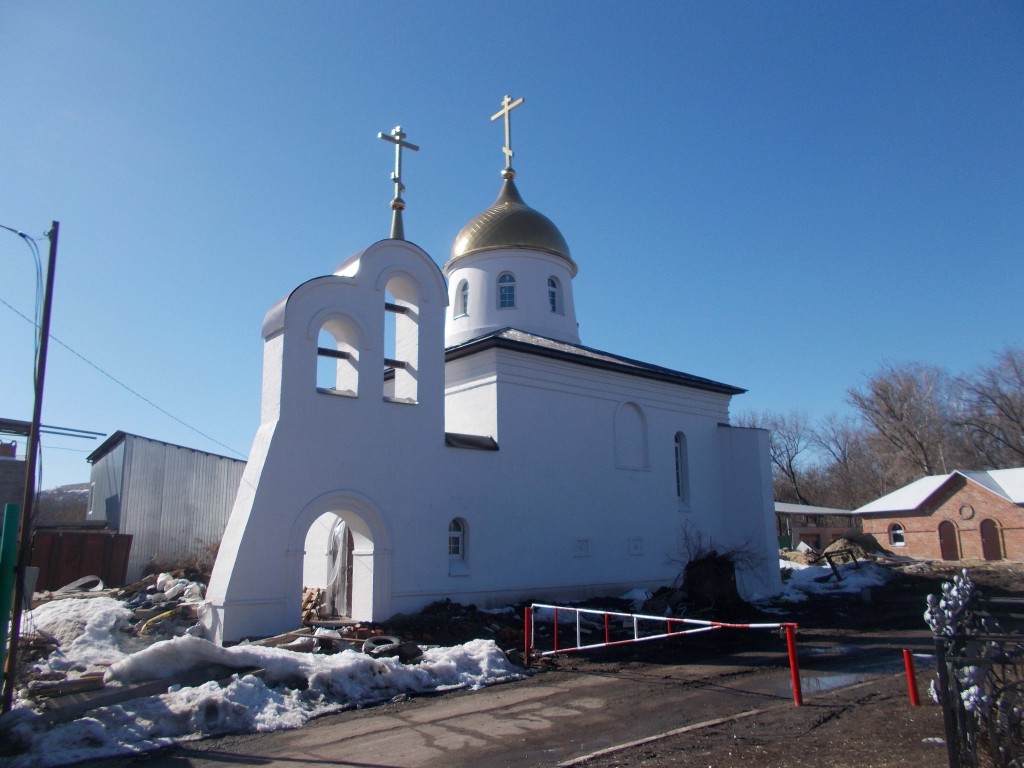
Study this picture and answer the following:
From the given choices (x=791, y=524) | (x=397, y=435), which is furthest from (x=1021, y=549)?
(x=397, y=435)

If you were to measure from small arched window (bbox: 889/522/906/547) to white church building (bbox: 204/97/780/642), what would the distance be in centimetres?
1929

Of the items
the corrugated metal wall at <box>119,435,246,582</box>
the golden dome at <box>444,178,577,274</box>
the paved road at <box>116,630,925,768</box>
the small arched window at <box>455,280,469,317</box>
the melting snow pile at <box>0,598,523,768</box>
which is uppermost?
the golden dome at <box>444,178,577,274</box>

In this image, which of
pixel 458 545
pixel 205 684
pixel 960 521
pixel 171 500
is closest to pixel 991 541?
pixel 960 521

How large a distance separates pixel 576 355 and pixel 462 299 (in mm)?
5555

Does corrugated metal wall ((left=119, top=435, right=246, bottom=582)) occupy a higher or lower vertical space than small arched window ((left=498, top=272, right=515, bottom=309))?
lower

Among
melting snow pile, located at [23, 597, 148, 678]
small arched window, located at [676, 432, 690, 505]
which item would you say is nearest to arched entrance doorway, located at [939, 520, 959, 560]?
small arched window, located at [676, 432, 690, 505]

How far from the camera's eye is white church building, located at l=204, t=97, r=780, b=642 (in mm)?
13867

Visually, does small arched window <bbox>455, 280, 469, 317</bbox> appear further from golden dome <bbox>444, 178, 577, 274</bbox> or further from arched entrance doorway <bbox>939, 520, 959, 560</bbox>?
arched entrance doorway <bbox>939, 520, 959, 560</bbox>

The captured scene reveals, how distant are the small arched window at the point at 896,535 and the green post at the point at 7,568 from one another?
1504 inches

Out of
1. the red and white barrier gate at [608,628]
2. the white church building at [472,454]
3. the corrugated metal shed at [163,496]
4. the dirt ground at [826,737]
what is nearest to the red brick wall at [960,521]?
the white church building at [472,454]

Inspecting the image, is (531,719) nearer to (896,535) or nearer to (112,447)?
(112,447)

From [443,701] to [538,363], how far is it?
1008 centimetres

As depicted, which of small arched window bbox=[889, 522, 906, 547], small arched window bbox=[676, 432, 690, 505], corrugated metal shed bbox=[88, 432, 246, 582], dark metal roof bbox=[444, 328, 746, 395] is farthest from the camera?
small arched window bbox=[889, 522, 906, 547]

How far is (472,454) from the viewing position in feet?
54.9
